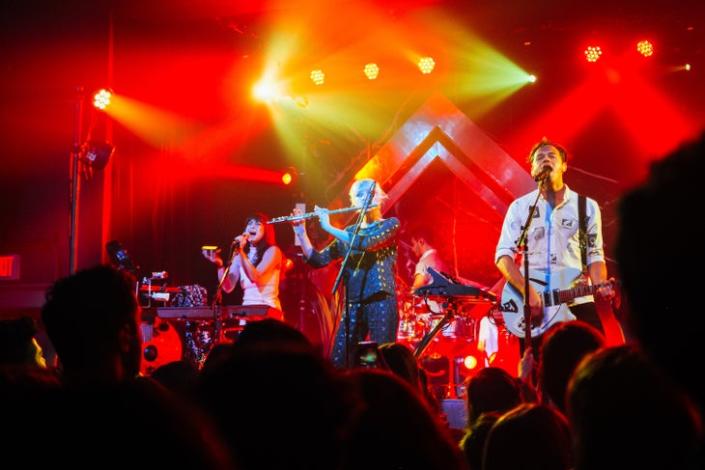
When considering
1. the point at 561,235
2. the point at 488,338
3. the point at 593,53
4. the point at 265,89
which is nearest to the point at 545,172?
the point at 561,235

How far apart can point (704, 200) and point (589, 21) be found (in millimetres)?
11293

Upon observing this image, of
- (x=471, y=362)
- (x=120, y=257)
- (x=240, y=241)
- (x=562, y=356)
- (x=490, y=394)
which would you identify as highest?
(x=240, y=241)

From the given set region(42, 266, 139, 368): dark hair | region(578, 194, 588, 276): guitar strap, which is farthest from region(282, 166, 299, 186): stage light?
region(42, 266, 139, 368): dark hair

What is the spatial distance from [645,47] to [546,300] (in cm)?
575

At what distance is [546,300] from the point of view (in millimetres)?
6844

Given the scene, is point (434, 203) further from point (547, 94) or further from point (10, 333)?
point (10, 333)

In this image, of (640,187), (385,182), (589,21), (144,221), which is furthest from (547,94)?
(640,187)

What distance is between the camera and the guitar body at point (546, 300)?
6763 millimetres

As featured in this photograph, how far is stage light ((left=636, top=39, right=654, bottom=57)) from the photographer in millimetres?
11031

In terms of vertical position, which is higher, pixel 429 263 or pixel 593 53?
pixel 593 53

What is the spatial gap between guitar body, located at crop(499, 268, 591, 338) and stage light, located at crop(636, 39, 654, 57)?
5474mm

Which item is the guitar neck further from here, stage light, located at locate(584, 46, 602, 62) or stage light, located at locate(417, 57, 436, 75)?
stage light, located at locate(417, 57, 436, 75)

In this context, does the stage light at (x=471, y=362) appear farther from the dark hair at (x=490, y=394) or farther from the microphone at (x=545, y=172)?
the dark hair at (x=490, y=394)

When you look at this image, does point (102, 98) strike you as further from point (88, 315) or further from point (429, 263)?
point (88, 315)
